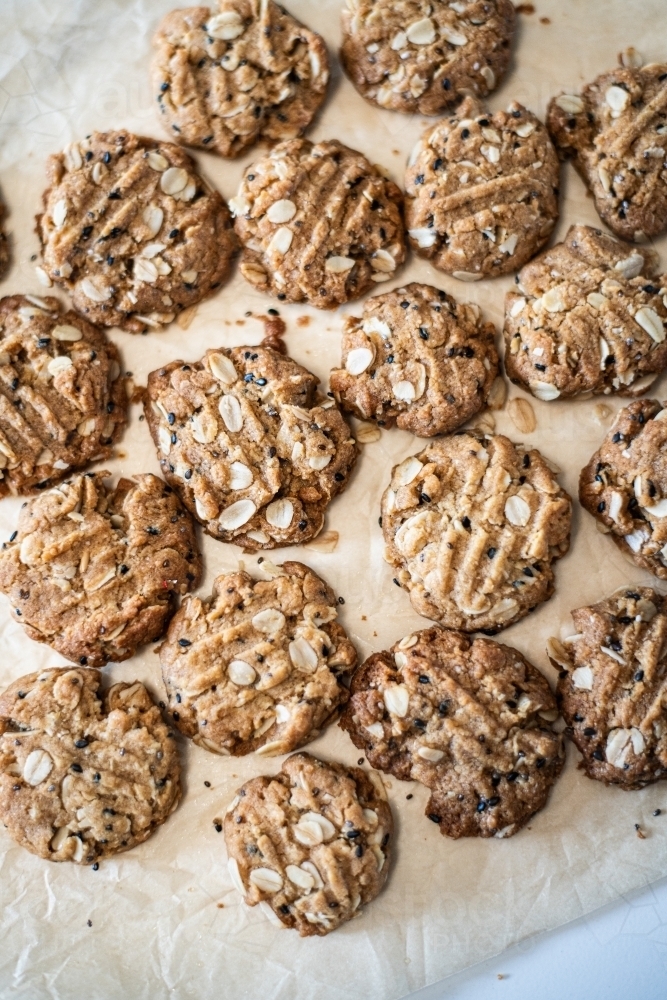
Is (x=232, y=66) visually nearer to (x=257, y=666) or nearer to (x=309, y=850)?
(x=257, y=666)

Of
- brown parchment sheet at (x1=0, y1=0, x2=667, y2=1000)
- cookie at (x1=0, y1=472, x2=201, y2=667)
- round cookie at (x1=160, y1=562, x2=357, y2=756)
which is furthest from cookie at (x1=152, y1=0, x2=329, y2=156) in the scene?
round cookie at (x1=160, y1=562, x2=357, y2=756)

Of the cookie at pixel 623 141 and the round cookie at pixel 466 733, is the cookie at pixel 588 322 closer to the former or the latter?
the cookie at pixel 623 141

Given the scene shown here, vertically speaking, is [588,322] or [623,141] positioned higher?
[623,141]

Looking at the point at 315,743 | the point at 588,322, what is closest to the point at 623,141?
the point at 588,322

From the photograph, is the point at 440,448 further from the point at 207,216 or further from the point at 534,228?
the point at 207,216

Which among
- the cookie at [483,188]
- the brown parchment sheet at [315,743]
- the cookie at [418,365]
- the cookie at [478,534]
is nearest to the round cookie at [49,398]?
the brown parchment sheet at [315,743]
